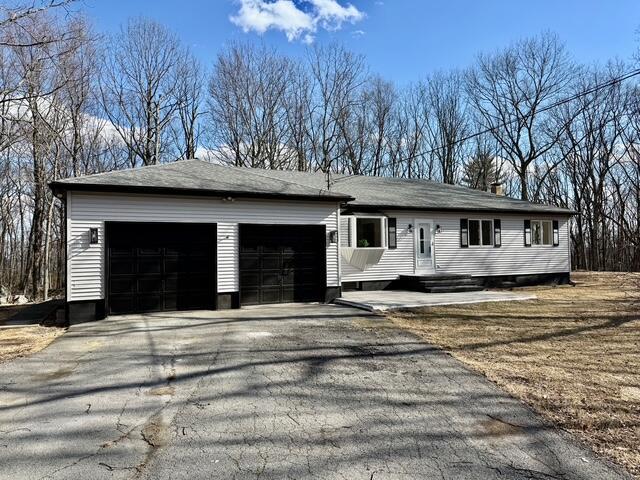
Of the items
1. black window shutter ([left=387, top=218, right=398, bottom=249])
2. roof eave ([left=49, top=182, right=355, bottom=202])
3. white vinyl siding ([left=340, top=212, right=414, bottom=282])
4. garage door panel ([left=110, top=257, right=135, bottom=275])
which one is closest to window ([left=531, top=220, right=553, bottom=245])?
white vinyl siding ([left=340, top=212, right=414, bottom=282])

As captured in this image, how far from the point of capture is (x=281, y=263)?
1127 cm

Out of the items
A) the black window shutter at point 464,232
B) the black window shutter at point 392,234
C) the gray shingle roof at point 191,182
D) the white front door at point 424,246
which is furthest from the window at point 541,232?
the gray shingle roof at point 191,182

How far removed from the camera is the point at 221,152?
26047 mm

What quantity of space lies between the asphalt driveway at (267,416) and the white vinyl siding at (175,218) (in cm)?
265

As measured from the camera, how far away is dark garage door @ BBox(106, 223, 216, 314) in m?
9.61

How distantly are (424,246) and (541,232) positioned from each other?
5861 mm

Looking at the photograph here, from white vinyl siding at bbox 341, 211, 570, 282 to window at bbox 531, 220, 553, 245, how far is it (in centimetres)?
22

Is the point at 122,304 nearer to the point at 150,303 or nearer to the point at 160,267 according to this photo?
the point at 150,303

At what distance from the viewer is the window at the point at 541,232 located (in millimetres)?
17016

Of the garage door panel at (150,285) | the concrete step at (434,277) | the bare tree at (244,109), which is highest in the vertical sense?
the bare tree at (244,109)

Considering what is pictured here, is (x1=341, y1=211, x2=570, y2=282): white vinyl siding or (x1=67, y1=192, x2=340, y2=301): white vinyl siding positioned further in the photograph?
(x1=341, y1=211, x2=570, y2=282): white vinyl siding

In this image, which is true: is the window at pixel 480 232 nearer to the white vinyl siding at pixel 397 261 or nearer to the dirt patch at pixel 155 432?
the white vinyl siding at pixel 397 261

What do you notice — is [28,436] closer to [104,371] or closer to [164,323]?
[104,371]

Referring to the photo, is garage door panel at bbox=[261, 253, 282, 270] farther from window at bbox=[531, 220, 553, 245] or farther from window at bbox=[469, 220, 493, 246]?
window at bbox=[531, 220, 553, 245]
